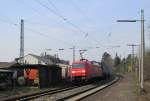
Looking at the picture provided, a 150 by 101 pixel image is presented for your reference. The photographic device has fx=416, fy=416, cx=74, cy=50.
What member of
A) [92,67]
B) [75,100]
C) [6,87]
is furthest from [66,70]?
[75,100]

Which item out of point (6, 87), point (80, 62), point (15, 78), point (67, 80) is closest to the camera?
point (6, 87)

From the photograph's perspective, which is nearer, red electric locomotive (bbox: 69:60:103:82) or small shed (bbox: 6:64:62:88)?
small shed (bbox: 6:64:62:88)

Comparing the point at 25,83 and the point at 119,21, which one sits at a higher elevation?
the point at 119,21

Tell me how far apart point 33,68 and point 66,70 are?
2201cm

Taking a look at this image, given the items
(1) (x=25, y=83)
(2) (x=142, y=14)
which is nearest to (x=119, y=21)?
(2) (x=142, y=14)

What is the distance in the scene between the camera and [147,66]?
3349 inches

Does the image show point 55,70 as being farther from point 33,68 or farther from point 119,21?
point 119,21

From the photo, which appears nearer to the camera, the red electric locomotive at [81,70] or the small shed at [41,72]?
the small shed at [41,72]

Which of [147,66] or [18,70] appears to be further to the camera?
[147,66]

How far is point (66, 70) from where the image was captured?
235 ft

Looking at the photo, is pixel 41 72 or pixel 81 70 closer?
pixel 41 72

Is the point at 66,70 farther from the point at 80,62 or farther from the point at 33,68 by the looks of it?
the point at 33,68

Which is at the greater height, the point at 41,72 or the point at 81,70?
the point at 81,70

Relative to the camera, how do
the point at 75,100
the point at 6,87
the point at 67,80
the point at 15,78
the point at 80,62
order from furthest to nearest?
the point at 67,80 < the point at 80,62 < the point at 15,78 < the point at 6,87 < the point at 75,100
